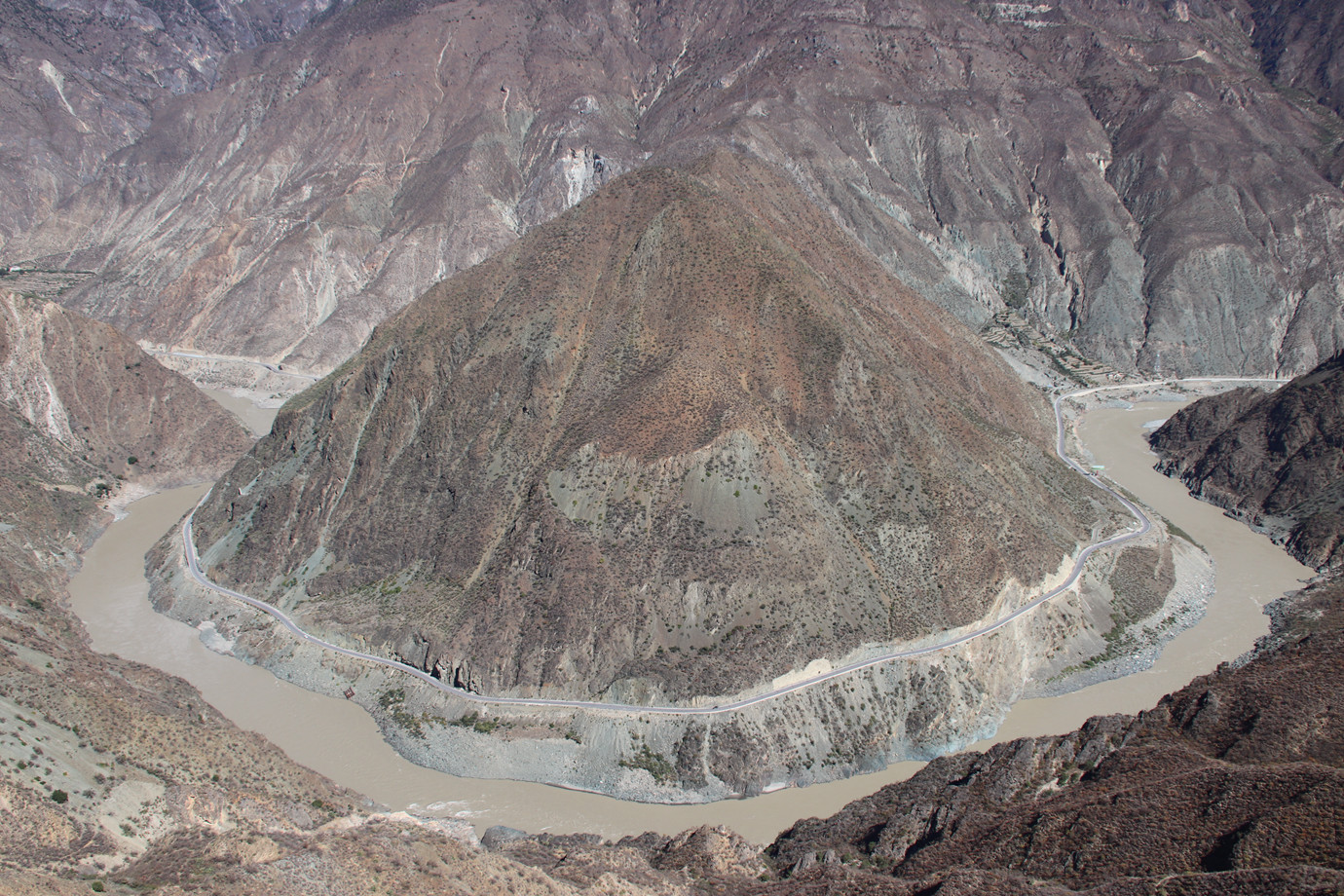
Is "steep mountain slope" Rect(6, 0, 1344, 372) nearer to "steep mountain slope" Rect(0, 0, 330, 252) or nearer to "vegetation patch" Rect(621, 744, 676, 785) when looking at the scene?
"steep mountain slope" Rect(0, 0, 330, 252)

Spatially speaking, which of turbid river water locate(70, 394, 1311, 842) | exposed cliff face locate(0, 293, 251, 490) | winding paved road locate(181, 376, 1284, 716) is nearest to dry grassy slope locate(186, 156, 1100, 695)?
winding paved road locate(181, 376, 1284, 716)

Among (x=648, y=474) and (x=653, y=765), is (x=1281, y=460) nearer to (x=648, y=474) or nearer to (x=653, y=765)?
(x=648, y=474)

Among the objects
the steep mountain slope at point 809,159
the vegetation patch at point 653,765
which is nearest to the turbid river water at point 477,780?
the vegetation patch at point 653,765

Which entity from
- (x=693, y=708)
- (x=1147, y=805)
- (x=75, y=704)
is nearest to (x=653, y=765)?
(x=693, y=708)

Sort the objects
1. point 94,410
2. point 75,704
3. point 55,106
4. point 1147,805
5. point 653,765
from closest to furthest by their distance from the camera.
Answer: point 1147,805
point 75,704
point 653,765
point 94,410
point 55,106

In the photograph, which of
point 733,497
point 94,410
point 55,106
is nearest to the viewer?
point 733,497

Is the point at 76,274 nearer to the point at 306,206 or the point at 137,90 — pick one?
the point at 306,206

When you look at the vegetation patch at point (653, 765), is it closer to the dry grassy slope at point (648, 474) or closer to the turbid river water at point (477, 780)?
the turbid river water at point (477, 780)
